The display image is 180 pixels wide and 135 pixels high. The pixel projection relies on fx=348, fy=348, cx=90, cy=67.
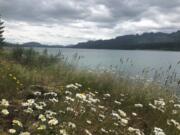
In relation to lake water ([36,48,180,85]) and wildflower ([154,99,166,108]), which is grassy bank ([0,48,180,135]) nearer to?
wildflower ([154,99,166,108])

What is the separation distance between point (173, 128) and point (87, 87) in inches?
112

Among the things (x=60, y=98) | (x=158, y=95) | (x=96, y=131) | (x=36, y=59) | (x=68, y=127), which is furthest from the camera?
(x=36, y=59)

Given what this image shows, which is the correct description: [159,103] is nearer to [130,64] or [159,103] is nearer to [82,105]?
[82,105]

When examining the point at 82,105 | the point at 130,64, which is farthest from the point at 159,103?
the point at 130,64

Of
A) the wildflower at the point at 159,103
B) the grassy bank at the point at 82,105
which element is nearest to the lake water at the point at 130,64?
the grassy bank at the point at 82,105

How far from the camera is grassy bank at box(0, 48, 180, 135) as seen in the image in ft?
16.5

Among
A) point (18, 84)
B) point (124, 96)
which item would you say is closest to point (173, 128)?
point (124, 96)

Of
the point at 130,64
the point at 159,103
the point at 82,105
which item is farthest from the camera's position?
the point at 130,64

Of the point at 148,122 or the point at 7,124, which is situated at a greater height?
the point at 7,124

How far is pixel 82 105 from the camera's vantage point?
20.4ft

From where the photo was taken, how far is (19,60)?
13586 millimetres

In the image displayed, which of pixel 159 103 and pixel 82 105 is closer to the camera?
pixel 82 105

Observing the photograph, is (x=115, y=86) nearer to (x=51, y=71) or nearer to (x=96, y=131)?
(x=51, y=71)

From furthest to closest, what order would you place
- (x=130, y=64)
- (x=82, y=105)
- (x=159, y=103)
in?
(x=130, y=64), (x=159, y=103), (x=82, y=105)
